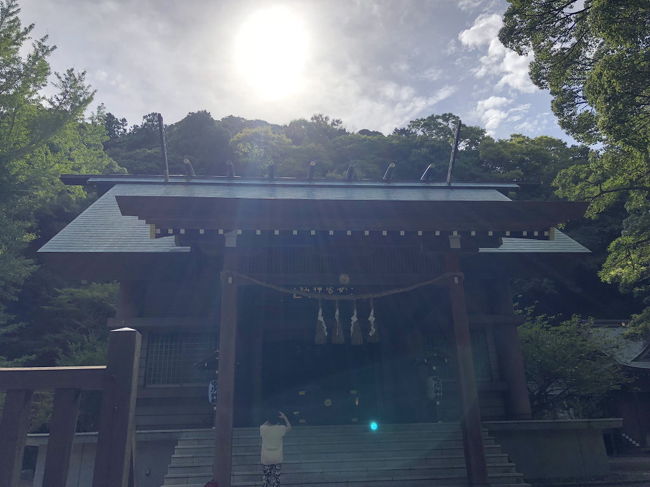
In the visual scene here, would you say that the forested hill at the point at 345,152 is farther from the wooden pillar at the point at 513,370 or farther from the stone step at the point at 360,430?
the stone step at the point at 360,430

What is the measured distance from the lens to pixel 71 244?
10188mm

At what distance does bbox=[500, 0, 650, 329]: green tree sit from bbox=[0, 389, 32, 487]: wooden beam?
34.1 ft

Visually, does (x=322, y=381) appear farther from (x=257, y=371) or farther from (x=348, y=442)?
(x=348, y=442)

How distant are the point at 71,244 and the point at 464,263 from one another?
10.1 meters

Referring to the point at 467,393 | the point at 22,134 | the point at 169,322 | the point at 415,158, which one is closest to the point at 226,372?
the point at 169,322

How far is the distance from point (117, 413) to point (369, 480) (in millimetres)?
7215

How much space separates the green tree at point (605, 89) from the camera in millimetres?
8305

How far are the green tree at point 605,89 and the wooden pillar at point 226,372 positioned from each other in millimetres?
8193

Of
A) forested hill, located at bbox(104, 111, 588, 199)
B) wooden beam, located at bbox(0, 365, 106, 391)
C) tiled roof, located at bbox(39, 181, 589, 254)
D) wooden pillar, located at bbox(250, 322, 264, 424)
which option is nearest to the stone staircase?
wooden pillar, located at bbox(250, 322, 264, 424)

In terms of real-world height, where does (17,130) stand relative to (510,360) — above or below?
above

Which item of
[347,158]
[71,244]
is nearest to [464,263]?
[71,244]

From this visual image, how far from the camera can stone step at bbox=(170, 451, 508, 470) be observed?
8.42 metres

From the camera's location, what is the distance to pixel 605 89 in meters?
8.57

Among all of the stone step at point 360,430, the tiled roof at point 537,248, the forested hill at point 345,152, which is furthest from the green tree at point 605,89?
the forested hill at point 345,152
